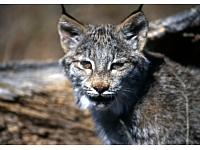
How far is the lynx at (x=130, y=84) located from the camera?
14.1ft

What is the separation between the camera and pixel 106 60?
4281mm

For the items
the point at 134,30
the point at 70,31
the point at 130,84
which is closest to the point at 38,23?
the point at 70,31

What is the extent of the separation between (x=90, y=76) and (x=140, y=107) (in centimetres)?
78

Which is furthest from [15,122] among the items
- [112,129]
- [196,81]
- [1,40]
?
[1,40]

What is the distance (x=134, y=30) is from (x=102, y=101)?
90 centimetres

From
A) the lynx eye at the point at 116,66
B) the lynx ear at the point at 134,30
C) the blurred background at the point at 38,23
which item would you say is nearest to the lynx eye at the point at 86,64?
the lynx eye at the point at 116,66

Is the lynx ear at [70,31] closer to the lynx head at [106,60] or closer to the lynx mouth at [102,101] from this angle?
the lynx head at [106,60]

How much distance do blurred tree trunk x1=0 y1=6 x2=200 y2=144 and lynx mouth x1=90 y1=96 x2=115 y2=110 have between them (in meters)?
1.60

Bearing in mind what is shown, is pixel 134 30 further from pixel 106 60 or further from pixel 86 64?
pixel 86 64

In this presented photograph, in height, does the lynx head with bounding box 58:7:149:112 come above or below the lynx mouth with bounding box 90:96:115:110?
above

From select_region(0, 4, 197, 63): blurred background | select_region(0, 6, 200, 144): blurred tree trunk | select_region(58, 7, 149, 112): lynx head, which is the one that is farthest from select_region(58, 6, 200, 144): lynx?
select_region(0, 4, 197, 63): blurred background

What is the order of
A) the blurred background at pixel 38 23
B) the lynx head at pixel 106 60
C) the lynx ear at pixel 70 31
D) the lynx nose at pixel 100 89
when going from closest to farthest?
the lynx nose at pixel 100 89 < the lynx head at pixel 106 60 < the lynx ear at pixel 70 31 < the blurred background at pixel 38 23

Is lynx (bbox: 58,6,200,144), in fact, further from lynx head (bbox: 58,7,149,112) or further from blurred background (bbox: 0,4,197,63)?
blurred background (bbox: 0,4,197,63)

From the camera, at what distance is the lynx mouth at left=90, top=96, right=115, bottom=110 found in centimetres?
425
